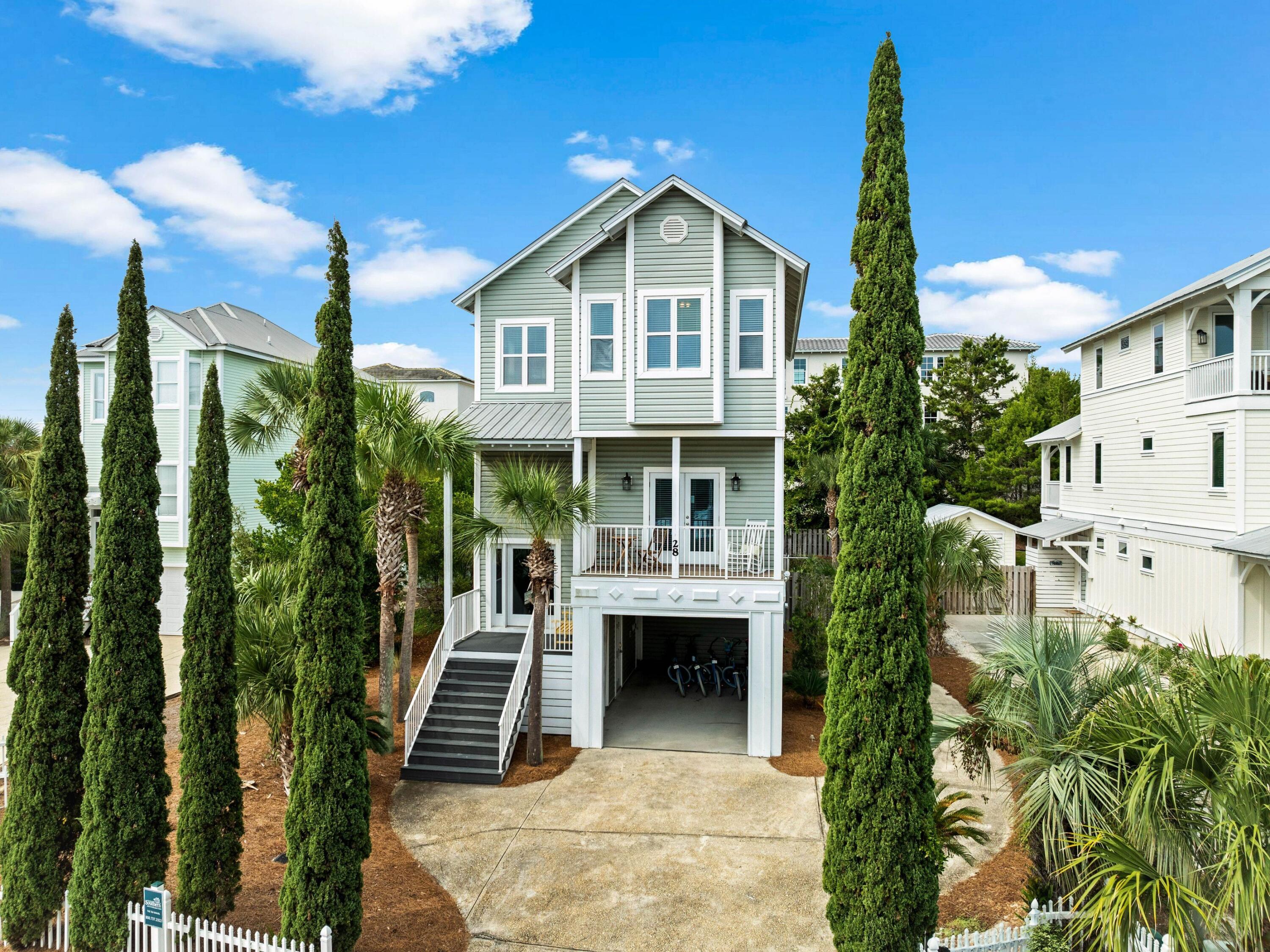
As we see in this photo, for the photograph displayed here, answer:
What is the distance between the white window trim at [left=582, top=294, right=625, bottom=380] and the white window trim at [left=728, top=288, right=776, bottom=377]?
221 cm

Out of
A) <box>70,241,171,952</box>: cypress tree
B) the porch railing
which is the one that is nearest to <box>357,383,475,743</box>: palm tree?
the porch railing

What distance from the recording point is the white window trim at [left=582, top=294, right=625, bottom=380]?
13852 mm

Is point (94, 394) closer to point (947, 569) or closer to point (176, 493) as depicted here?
point (176, 493)

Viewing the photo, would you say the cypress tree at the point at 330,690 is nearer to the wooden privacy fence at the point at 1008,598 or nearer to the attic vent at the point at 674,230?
the attic vent at the point at 674,230

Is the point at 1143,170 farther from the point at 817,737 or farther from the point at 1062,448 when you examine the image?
the point at 817,737

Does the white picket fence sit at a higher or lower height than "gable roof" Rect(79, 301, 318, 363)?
lower

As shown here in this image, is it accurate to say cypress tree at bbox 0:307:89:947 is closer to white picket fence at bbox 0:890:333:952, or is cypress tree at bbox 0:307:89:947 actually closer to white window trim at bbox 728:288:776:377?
white picket fence at bbox 0:890:333:952

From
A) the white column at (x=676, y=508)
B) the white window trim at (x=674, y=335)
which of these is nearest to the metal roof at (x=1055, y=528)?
the white column at (x=676, y=508)

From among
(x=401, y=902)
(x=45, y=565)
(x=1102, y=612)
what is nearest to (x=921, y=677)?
(x=401, y=902)

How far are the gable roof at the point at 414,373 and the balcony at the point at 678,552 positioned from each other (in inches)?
1198

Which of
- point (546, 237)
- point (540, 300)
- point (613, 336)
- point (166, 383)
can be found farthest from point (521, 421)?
point (166, 383)

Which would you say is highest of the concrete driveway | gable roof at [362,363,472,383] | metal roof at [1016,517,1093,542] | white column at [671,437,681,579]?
gable roof at [362,363,472,383]

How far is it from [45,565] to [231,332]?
66.7 ft

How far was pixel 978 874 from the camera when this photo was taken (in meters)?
8.50
